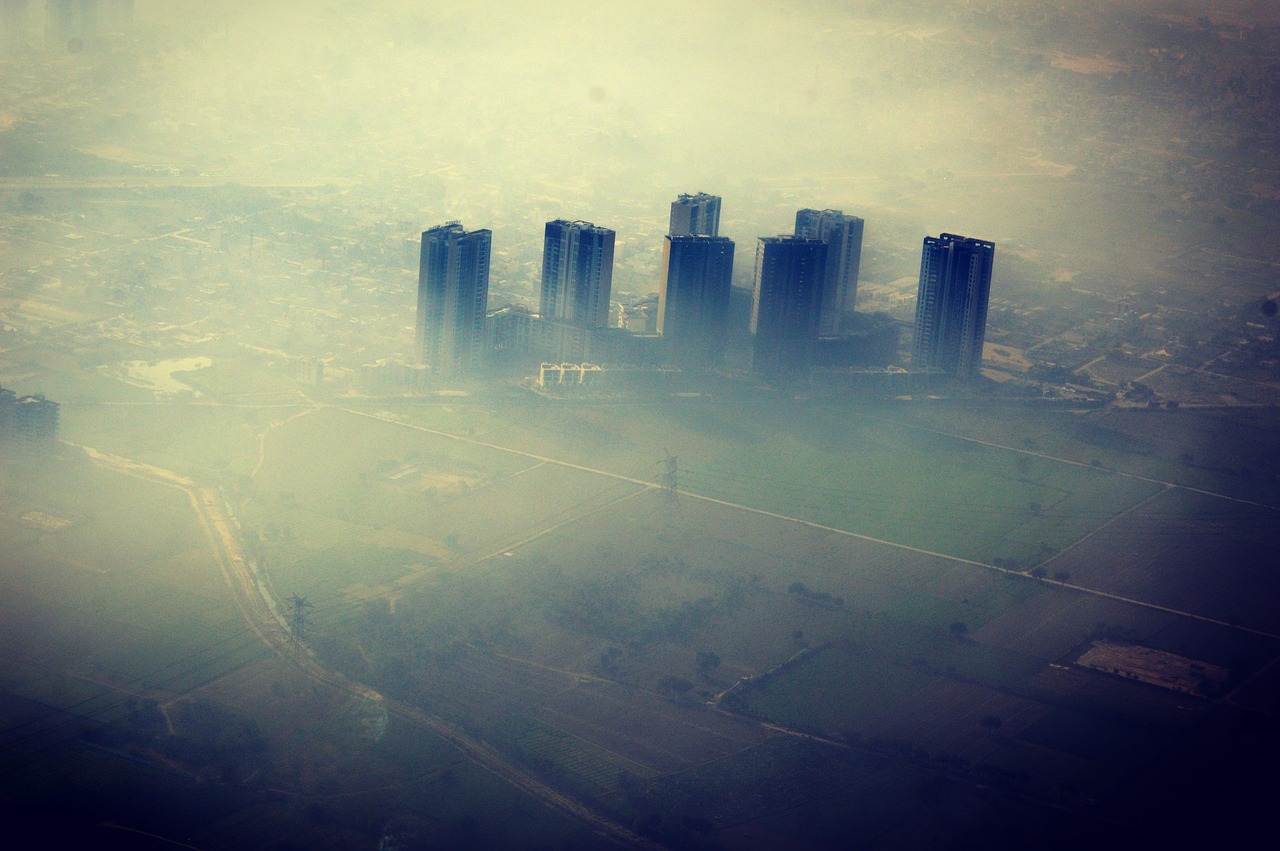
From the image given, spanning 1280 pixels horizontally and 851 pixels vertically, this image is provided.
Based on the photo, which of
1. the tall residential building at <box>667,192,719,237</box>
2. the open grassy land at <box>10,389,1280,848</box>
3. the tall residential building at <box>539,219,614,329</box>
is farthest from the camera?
the tall residential building at <box>667,192,719,237</box>

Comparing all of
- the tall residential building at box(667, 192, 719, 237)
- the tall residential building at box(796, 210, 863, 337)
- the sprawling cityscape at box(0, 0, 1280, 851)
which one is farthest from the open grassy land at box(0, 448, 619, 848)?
the tall residential building at box(796, 210, 863, 337)

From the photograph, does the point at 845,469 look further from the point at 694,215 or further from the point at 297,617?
the point at 297,617

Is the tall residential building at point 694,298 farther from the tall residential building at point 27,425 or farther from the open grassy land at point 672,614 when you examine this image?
the tall residential building at point 27,425

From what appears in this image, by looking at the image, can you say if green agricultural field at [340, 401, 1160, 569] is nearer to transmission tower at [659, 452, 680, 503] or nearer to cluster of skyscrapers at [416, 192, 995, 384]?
transmission tower at [659, 452, 680, 503]

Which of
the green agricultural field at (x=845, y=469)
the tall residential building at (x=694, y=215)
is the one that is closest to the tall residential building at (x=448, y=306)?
the green agricultural field at (x=845, y=469)

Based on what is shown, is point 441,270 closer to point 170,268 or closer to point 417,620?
point 170,268

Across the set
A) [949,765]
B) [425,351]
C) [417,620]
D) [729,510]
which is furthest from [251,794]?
[425,351]

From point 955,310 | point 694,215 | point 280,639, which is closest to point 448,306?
point 694,215
